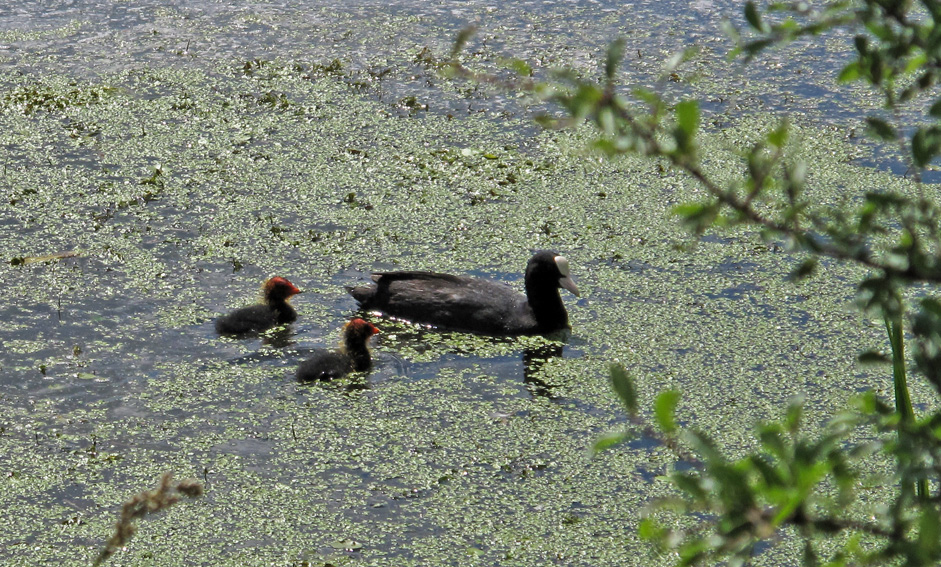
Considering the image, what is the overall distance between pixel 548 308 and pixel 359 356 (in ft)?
3.64

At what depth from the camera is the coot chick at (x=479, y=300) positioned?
665cm

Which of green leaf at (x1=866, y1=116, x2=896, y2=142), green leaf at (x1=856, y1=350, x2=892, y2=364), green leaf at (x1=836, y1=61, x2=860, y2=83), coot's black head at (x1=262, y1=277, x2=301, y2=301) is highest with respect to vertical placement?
green leaf at (x1=836, y1=61, x2=860, y2=83)

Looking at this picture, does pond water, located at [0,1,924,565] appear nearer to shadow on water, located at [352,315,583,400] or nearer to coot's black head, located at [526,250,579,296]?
shadow on water, located at [352,315,583,400]

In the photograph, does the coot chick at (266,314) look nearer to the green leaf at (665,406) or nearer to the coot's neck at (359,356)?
the coot's neck at (359,356)

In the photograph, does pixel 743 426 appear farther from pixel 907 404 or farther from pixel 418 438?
pixel 907 404

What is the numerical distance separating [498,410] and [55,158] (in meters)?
4.35

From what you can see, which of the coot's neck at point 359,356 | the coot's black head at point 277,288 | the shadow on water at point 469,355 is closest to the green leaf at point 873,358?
the shadow on water at point 469,355

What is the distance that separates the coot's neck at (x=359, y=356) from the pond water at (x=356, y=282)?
12 centimetres

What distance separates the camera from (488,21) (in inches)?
443

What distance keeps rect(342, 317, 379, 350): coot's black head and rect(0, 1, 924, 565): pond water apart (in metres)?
0.20

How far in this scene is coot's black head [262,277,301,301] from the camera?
21.4 feet

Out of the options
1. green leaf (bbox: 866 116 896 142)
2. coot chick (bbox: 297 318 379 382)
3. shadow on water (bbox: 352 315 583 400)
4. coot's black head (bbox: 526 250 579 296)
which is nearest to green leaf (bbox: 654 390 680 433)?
green leaf (bbox: 866 116 896 142)

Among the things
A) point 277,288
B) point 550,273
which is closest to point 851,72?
point 550,273

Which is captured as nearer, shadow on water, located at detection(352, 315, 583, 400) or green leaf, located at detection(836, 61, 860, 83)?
green leaf, located at detection(836, 61, 860, 83)
